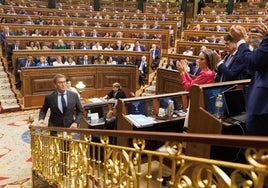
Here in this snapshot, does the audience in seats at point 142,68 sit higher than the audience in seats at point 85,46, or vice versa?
the audience in seats at point 85,46

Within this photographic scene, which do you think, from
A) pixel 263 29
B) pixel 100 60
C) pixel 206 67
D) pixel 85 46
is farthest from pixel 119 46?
pixel 263 29

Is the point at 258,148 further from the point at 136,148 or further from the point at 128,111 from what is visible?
the point at 128,111

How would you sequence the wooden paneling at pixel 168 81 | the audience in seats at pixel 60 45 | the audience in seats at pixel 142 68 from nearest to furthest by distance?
the wooden paneling at pixel 168 81 < the audience in seats at pixel 142 68 < the audience in seats at pixel 60 45

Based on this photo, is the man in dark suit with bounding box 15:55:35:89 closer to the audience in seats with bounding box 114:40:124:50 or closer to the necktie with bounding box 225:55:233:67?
the audience in seats with bounding box 114:40:124:50

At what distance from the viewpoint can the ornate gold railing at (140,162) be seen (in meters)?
0.94

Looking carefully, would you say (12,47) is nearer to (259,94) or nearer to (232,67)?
(232,67)

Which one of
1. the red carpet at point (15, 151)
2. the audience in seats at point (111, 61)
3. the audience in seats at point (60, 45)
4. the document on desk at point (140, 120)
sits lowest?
the red carpet at point (15, 151)

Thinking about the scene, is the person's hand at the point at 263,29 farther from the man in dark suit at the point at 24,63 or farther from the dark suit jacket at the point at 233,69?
the man in dark suit at the point at 24,63

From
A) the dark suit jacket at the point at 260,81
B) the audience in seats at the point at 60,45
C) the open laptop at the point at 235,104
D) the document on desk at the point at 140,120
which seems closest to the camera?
the dark suit jacket at the point at 260,81

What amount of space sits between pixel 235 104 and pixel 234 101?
3cm

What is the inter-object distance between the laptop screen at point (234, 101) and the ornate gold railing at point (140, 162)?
64cm

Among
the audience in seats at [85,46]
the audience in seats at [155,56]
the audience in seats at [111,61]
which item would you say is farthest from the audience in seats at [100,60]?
the audience in seats at [155,56]

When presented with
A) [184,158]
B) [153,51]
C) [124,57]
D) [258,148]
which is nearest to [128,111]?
[184,158]

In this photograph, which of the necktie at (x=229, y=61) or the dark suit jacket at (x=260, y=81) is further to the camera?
the necktie at (x=229, y=61)
